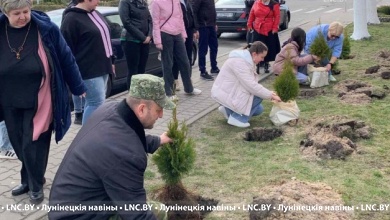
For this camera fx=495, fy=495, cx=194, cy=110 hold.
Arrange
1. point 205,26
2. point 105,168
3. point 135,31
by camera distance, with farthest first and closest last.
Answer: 1. point 205,26
2. point 135,31
3. point 105,168

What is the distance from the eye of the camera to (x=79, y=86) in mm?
4309

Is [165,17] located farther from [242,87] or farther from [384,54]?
[384,54]

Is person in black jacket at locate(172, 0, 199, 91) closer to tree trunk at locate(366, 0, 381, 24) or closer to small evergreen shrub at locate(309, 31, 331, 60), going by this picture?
small evergreen shrub at locate(309, 31, 331, 60)

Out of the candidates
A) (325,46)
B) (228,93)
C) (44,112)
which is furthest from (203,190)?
(325,46)

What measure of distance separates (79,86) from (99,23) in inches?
41.3

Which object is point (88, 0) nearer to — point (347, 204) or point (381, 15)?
point (347, 204)

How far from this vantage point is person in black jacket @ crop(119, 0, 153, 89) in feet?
21.9

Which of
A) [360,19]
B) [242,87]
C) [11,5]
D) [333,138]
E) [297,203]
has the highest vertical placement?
[11,5]

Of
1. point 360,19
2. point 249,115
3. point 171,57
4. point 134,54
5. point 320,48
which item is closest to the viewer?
point 249,115

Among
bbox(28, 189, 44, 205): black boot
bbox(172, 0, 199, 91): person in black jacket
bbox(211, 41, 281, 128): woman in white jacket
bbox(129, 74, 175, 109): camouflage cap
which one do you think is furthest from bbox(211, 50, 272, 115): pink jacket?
bbox(129, 74, 175, 109): camouflage cap

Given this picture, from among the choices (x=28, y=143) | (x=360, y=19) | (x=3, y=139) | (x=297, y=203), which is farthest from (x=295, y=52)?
(x=360, y=19)

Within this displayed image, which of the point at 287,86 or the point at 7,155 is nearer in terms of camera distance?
the point at 7,155

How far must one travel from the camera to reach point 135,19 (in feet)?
22.3

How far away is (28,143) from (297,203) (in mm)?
2207
